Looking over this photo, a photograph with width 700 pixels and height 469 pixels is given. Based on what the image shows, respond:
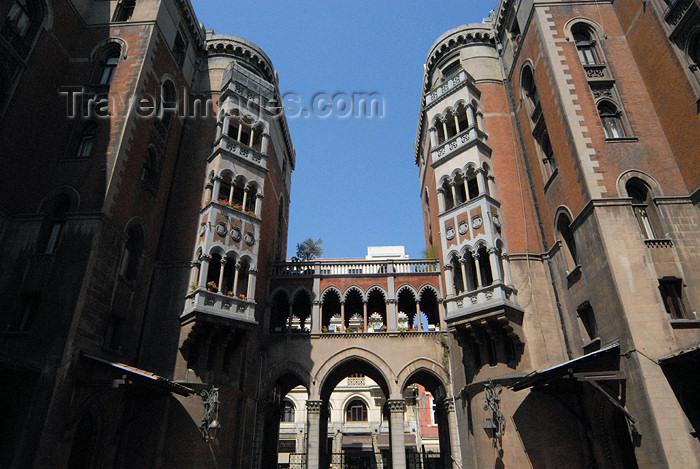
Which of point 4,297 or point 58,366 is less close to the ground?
point 4,297

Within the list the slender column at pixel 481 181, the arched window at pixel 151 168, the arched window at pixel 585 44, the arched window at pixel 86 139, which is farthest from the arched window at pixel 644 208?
the arched window at pixel 86 139

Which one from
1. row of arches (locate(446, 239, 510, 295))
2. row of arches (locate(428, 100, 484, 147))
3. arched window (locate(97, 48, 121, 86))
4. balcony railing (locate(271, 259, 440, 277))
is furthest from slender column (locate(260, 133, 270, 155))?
row of arches (locate(446, 239, 510, 295))

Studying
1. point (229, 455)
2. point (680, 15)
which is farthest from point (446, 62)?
point (229, 455)

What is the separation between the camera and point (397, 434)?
24.9 m

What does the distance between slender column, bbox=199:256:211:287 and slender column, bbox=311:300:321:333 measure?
7542mm

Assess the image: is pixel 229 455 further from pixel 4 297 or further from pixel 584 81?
pixel 584 81

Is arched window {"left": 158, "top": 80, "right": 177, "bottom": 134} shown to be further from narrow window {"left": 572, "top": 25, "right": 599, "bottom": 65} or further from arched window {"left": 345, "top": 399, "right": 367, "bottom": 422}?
arched window {"left": 345, "top": 399, "right": 367, "bottom": 422}

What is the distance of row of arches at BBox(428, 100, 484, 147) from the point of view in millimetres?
27016

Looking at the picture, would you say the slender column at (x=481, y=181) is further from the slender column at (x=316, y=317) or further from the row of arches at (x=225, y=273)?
the row of arches at (x=225, y=273)

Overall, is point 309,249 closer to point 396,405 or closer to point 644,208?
point 396,405

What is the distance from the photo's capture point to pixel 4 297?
18297 millimetres

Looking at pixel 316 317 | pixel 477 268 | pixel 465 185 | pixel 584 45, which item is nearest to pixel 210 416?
pixel 316 317

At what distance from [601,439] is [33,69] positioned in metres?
30.1

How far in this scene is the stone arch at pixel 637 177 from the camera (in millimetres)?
18406
